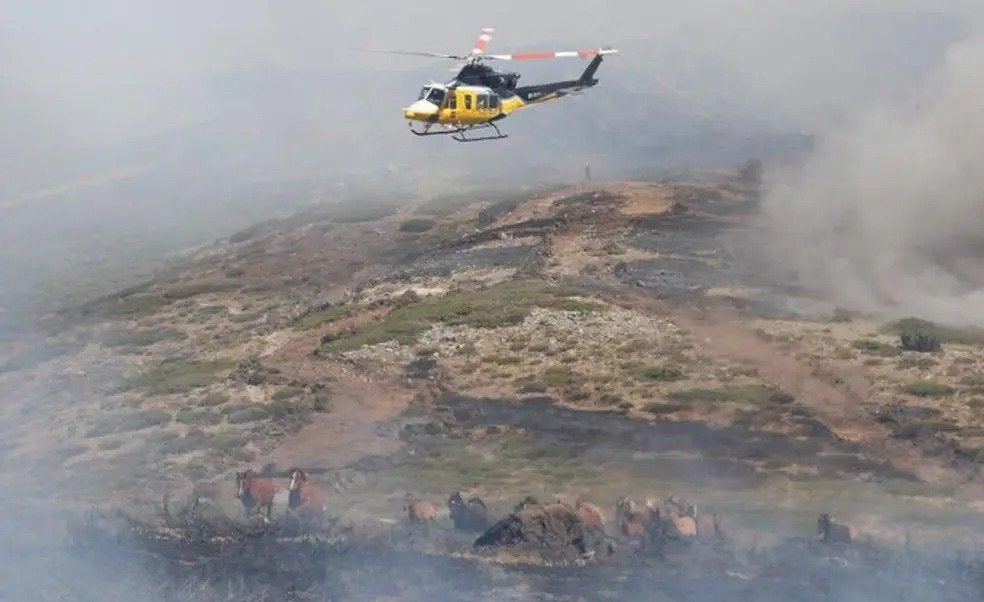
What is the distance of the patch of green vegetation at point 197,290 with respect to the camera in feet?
215

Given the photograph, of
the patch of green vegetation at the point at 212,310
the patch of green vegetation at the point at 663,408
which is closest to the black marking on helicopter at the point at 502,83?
the patch of green vegetation at the point at 663,408

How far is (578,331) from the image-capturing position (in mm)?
50219

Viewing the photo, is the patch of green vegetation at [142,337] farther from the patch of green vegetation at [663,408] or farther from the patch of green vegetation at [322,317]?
the patch of green vegetation at [663,408]

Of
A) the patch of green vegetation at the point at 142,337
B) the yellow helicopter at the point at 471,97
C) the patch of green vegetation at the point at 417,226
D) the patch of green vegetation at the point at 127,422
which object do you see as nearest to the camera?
the patch of green vegetation at the point at 127,422

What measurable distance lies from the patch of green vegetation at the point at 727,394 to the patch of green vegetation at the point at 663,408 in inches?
22.4

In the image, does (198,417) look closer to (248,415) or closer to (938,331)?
(248,415)

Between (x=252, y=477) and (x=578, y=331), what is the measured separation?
1814 centimetres

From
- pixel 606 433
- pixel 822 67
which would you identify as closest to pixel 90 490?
pixel 606 433

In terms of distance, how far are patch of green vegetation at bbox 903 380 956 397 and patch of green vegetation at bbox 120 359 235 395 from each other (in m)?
28.5

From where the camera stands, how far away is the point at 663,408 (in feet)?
138

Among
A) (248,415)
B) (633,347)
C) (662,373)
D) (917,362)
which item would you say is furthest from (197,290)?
(917,362)

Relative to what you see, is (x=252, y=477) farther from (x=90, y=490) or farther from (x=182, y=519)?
(x=90, y=490)

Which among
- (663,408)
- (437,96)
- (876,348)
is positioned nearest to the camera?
(663,408)

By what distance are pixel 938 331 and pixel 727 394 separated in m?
11.4
